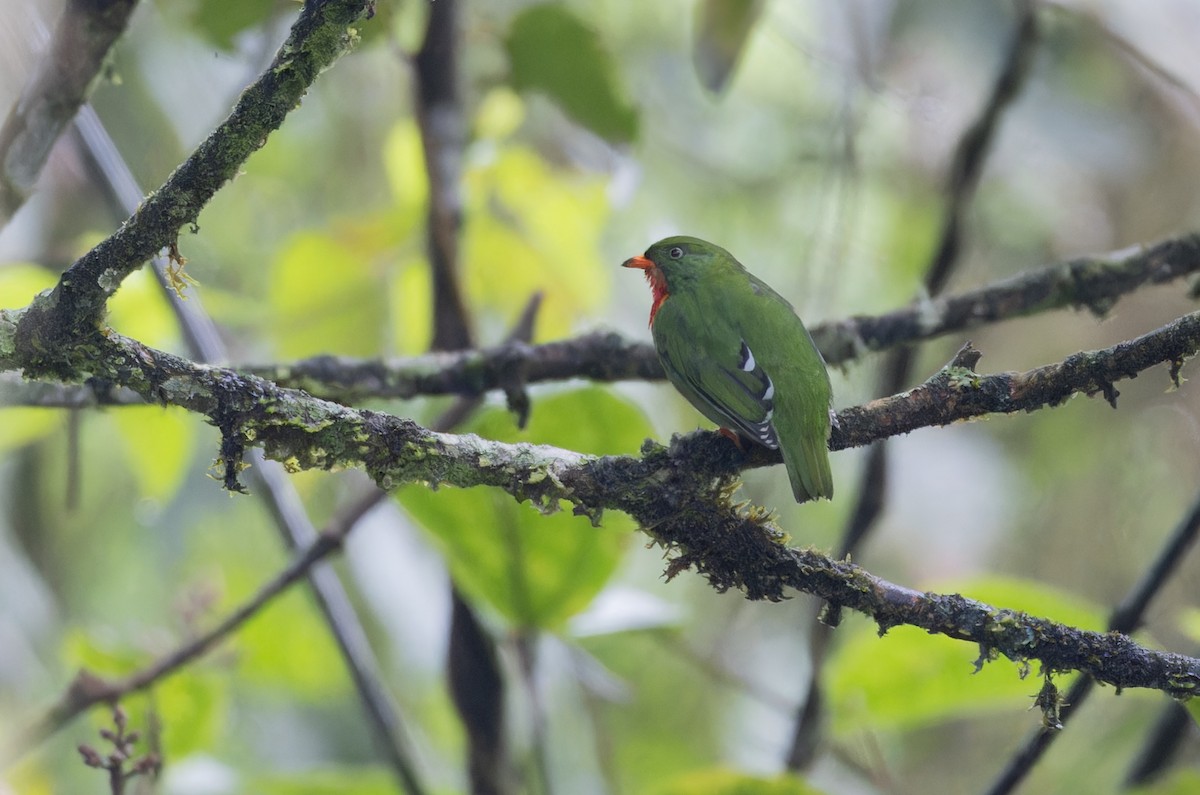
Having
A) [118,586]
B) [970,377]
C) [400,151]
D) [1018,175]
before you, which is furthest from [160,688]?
[1018,175]

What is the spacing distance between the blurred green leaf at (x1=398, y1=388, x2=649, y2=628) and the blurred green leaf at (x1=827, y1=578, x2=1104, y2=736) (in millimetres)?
544

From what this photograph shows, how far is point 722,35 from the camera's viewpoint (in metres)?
2.62

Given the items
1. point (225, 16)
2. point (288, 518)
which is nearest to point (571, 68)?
point (225, 16)

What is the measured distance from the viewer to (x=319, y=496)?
11.8 ft

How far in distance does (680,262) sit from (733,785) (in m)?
1.20

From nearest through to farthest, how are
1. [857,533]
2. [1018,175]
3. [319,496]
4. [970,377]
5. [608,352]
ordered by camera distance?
[970,377], [608,352], [857,533], [319,496], [1018,175]

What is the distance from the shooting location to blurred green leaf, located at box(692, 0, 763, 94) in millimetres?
2611

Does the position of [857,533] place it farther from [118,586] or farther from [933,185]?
[118,586]

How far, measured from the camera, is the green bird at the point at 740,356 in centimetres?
184

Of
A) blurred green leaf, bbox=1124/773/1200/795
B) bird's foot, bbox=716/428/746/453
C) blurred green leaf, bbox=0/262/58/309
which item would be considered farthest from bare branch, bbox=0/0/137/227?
blurred green leaf, bbox=1124/773/1200/795

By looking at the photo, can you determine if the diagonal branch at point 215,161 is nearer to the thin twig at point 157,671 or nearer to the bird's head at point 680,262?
the thin twig at point 157,671

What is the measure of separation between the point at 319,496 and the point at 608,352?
169 centimetres

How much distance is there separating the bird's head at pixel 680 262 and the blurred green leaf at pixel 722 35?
0.40 m

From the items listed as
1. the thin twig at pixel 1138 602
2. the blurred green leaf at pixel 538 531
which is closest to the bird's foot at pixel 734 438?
the blurred green leaf at pixel 538 531
